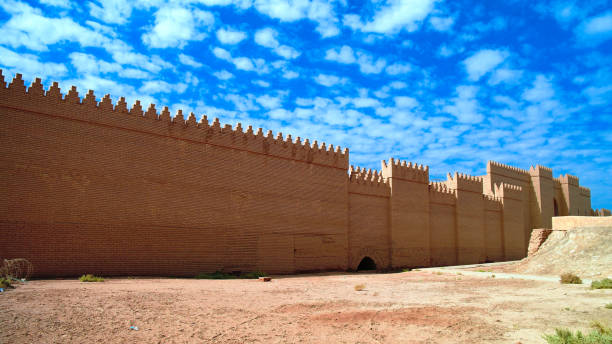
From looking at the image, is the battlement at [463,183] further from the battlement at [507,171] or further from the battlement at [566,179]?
the battlement at [566,179]

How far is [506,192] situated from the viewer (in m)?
31.8

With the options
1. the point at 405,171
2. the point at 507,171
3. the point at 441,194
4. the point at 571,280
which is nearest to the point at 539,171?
the point at 507,171

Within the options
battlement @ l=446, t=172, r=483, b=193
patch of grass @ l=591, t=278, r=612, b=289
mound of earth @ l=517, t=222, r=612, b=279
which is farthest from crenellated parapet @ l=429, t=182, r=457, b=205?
patch of grass @ l=591, t=278, r=612, b=289

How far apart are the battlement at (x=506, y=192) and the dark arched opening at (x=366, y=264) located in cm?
→ 1394

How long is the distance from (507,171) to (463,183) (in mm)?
9544

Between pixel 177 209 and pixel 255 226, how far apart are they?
3379 mm

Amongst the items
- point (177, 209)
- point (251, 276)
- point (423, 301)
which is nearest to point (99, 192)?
point (177, 209)

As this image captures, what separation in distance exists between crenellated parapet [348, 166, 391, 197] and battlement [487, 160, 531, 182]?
14.2m

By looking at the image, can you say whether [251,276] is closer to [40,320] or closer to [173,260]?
[173,260]

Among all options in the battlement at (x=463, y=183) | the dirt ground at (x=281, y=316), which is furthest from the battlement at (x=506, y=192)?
the dirt ground at (x=281, y=316)

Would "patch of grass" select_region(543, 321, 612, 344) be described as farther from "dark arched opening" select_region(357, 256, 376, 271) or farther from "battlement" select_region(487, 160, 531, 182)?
"battlement" select_region(487, 160, 531, 182)

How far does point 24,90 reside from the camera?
1289 cm

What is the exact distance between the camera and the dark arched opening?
2266 centimetres

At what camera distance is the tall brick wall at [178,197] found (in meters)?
12.7
